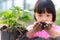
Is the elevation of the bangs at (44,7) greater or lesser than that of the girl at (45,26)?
greater

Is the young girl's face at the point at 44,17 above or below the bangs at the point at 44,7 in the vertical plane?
below

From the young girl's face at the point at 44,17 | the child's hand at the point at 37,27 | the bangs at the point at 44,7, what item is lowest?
the child's hand at the point at 37,27

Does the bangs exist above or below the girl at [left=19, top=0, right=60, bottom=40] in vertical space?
above

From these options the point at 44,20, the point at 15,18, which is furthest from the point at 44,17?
the point at 15,18

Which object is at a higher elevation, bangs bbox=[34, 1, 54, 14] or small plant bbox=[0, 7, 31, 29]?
bangs bbox=[34, 1, 54, 14]

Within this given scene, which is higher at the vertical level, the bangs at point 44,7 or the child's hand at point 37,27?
the bangs at point 44,7

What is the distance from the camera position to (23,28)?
540 millimetres

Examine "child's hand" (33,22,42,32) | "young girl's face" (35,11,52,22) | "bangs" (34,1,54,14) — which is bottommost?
"child's hand" (33,22,42,32)

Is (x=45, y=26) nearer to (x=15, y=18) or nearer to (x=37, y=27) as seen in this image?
(x=37, y=27)

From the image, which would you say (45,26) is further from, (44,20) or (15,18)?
(15,18)

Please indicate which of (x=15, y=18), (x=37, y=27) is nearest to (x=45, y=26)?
(x=37, y=27)

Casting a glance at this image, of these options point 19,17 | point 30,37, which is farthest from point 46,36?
point 19,17

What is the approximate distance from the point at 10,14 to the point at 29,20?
2.9 inches

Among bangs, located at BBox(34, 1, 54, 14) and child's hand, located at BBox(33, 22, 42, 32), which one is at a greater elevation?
bangs, located at BBox(34, 1, 54, 14)
